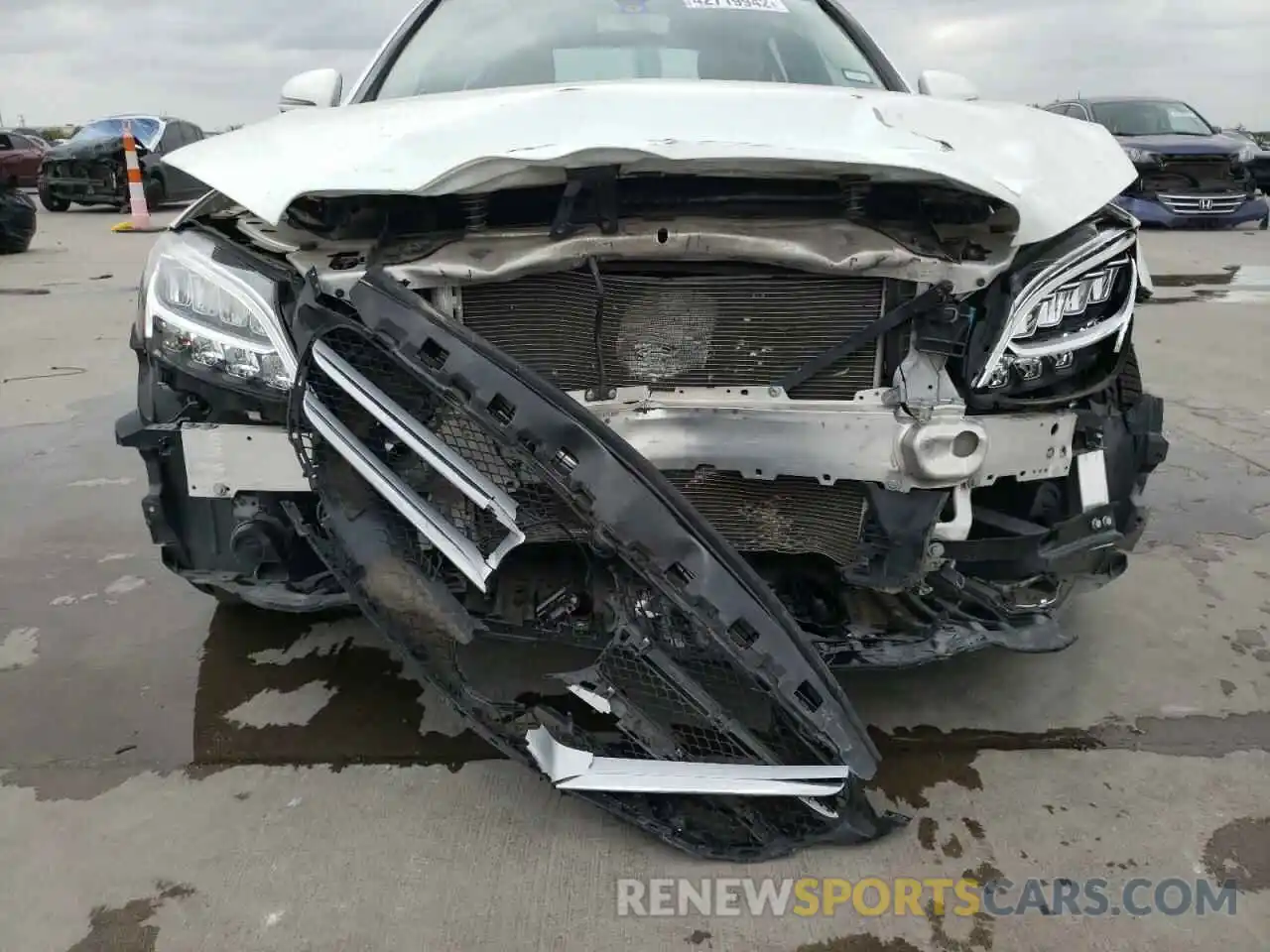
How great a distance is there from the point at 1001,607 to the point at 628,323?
1.02 meters

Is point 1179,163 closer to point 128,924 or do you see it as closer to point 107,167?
point 128,924

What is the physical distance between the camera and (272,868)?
1.83 m

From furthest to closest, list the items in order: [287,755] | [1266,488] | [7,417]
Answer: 1. [7,417]
2. [1266,488]
3. [287,755]

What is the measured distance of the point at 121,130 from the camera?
15258 millimetres

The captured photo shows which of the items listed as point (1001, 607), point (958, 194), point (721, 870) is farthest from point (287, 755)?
point (958, 194)

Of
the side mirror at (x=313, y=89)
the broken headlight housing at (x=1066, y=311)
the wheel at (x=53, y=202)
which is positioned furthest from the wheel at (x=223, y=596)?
the wheel at (x=53, y=202)

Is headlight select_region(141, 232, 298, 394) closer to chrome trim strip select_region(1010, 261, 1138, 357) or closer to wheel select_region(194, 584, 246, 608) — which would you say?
wheel select_region(194, 584, 246, 608)

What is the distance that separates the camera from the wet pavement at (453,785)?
171 centimetres

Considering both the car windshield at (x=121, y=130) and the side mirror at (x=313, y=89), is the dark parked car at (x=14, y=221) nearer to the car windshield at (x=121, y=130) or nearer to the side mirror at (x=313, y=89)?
the car windshield at (x=121, y=130)

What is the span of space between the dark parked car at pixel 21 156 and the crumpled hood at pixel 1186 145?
18.4 metres

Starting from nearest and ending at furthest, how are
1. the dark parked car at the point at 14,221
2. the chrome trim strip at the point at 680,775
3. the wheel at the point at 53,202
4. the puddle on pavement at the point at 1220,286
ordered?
the chrome trim strip at the point at 680,775
the puddle on pavement at the point at 1220,286
the dark parked car at the point at 14,221
the wheel at the point at 53,202

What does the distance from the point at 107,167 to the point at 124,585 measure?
14.4 m

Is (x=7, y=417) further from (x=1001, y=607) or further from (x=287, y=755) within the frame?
(x=1001, y=607)

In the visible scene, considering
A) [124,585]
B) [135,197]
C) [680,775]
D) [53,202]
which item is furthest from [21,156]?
[680,775]
